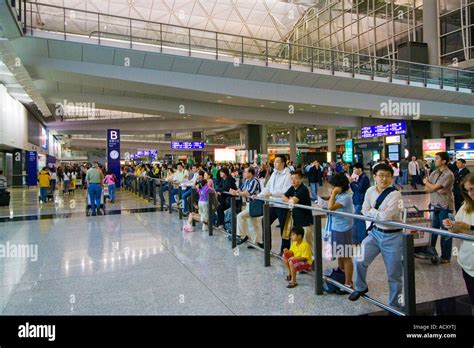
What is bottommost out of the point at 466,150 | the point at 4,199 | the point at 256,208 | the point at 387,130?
the point at 4,199

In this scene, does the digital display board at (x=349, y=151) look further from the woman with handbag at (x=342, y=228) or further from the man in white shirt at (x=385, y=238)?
the man in white shirt at (x=385, y=238)

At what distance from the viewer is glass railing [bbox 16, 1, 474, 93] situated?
1582 cm

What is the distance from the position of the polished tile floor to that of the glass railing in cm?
1107

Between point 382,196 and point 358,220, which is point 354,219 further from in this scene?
point 382,196

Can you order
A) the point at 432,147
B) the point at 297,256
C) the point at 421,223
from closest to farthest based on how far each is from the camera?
the point at 297,256 → the point at 421,223 → the point at 432,147

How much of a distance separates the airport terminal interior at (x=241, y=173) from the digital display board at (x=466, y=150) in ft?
0.48

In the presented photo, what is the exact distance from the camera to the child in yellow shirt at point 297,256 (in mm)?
4855

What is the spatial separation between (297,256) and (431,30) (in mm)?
31345

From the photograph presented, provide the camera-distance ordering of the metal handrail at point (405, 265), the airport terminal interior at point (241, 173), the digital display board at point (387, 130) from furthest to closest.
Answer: the digital display board at point (387, 130) < the airport terminal interior at point (241, 173) < the metal handrail at point (405, 265)

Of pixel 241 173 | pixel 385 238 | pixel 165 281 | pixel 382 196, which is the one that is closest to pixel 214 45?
pixel 241 173

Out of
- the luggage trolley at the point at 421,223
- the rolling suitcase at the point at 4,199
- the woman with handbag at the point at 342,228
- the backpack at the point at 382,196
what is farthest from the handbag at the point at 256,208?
the rolling suitcase at the point at 4,199

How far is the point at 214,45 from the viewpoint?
18.4 meters

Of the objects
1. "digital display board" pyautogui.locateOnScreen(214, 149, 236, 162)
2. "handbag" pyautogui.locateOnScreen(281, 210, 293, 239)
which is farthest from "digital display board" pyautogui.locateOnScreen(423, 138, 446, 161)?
"handbag" pyautogui.locateOnScreen(281, 210, 293, 239)
